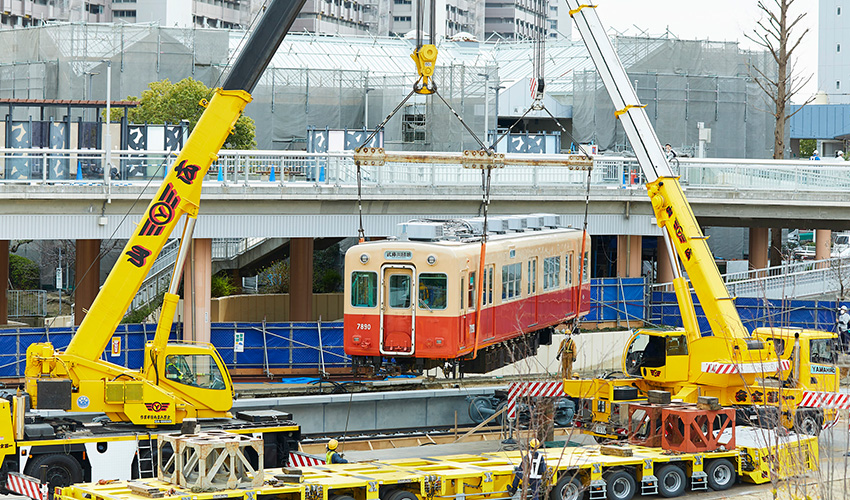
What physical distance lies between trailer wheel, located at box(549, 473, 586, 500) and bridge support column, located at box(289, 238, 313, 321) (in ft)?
69.9

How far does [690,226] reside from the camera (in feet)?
72.0

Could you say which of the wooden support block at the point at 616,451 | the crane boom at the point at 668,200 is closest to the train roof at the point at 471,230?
the crane boom at the point at 668,200

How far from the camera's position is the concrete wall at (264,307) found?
38844mm

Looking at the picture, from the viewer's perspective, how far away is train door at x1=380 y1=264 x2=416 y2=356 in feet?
67.5

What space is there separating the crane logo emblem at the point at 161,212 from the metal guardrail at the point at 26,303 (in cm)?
2455

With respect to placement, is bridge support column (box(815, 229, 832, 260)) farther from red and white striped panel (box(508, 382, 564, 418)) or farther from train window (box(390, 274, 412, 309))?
train window (box(390, 274, 412, 309))

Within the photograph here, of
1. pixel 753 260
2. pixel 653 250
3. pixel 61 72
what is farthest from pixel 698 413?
pixel 61 72

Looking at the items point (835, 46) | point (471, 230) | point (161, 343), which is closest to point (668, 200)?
point (471, 230)

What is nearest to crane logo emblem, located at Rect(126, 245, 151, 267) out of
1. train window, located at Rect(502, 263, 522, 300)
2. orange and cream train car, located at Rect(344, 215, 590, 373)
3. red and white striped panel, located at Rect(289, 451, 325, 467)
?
orange and cream train car, located at Rect(344, 215, 590, 373)

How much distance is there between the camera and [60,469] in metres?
17.9

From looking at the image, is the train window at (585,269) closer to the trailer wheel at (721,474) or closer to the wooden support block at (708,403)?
the wooden support block at (708,403)

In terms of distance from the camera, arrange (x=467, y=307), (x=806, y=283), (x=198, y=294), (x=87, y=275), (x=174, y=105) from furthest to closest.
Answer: (x=174, y=105)
(x=806, y=283)
(x=87, y=275)
(x=198, y=294)
(x=467, y=307)

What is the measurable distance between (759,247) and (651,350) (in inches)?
766

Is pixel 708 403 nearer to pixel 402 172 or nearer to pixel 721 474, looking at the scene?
pixel 721 474
